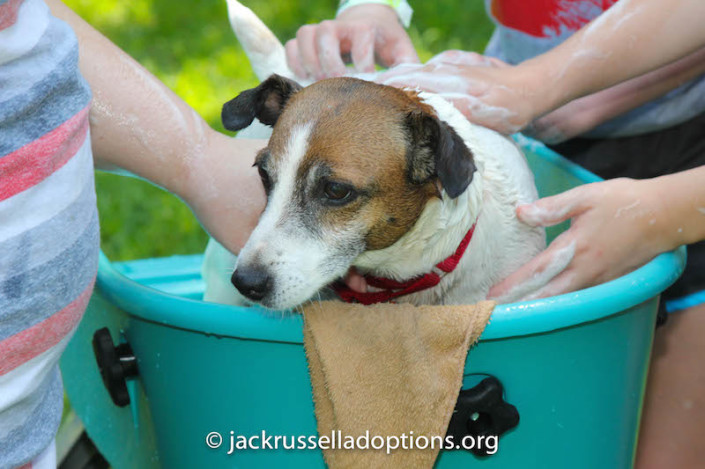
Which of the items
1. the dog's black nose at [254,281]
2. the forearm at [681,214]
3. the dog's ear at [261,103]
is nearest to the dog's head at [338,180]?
the dog's black nose at [254,281]

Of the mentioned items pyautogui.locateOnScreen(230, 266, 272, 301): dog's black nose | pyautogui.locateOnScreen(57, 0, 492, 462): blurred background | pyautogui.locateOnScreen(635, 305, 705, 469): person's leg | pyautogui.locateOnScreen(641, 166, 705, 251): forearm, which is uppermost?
pyautogui.locateOnScreen(641, 166, 705, 251): forearm

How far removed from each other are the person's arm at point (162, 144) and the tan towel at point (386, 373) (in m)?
0.28

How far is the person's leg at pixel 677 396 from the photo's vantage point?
5.62ft

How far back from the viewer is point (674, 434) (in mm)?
1769

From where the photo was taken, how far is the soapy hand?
1.69 m

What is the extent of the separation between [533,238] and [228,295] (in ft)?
2.10

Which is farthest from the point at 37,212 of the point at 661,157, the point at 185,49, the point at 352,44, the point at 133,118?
the point at 185,49

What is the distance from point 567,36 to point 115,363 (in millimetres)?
A: 1300

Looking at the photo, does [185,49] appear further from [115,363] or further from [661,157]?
[115,363]

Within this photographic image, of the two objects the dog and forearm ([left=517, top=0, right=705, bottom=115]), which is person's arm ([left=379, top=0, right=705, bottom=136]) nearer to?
forearm ([left=517, top=0, right=705, bottom=115])

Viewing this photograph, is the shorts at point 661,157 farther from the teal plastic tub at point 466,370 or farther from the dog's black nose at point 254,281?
the dog's black nose at point 254,281

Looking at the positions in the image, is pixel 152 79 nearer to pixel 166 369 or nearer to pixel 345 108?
pixel 345 108

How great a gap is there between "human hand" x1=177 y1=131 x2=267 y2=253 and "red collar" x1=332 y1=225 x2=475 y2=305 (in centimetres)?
23

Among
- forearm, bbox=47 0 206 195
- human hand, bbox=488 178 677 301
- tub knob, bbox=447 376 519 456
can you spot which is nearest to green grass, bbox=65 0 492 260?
forearm, bbox=47 0 206 195
